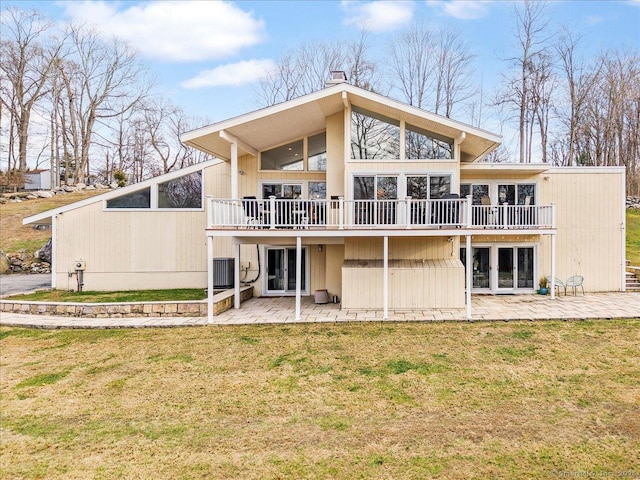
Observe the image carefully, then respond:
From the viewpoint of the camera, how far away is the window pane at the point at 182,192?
12.8 metres

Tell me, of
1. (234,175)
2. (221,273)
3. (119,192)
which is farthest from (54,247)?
(234,175)

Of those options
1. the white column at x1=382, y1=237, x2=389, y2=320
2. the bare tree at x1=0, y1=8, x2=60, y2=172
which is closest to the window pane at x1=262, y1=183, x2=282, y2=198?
the white column at x1=382, y1=237, x2=389, y2=320

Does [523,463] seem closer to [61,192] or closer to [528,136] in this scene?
[528,136]

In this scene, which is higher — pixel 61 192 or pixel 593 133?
pixel 593 133

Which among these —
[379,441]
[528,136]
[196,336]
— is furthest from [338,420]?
[528,136]

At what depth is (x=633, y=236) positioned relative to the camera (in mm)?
19281

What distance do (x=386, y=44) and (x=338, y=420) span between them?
25058mm

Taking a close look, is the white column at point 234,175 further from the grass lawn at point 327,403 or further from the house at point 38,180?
the house at point 38,180

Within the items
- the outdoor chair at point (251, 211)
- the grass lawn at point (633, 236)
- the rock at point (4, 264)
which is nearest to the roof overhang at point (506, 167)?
the outdoor chair at point (251, 211)

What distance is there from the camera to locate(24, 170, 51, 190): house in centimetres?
3071

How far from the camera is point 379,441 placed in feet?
14.3

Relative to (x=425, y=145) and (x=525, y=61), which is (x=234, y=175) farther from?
(x=525, y=61)

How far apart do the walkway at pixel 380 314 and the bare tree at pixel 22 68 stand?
1037 inches

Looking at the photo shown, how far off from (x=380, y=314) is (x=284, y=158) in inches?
235
